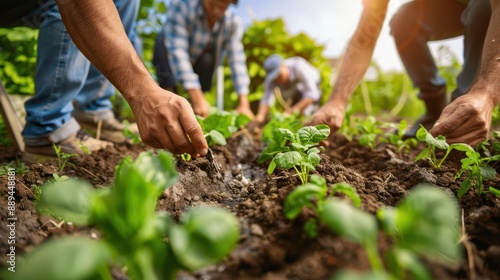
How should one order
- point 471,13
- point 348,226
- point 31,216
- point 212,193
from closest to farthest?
1. point 348,226
2. point 31,216
3. point 212,193
4. point 471,13

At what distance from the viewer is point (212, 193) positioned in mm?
1518

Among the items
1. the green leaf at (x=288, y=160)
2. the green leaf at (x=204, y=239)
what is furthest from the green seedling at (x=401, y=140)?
the green leaf at (x=204, y=239)

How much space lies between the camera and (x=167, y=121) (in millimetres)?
1243

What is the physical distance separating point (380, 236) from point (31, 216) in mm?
1091

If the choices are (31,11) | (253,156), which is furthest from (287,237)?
(31,11)

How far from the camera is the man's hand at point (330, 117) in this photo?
195 cm

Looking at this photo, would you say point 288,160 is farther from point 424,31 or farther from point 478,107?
point 424,31

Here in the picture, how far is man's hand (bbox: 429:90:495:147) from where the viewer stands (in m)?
→ 1.38

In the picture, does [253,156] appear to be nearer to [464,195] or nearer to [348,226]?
[464,195]

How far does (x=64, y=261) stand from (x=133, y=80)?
0.88 metres

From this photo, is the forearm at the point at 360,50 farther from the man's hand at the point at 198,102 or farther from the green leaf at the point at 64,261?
the green leaf at the point at 64,261

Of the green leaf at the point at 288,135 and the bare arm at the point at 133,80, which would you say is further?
the green leaf at the point at 288,135

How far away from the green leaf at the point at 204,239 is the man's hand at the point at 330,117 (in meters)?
1.36

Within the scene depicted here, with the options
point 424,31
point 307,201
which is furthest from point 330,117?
point 424,31
